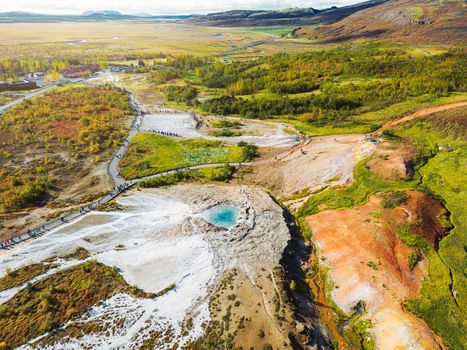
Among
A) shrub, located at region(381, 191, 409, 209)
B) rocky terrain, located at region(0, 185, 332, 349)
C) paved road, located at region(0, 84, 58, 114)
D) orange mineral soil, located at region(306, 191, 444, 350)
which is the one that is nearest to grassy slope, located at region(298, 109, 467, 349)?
orange mineral soil, located at region(306, 191, 444, 350)

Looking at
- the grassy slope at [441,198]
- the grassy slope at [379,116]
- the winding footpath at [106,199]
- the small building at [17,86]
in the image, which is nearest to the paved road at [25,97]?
the small building at [17,86]

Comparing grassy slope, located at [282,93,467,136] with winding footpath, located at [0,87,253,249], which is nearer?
winding footpath, located at [0,87,253,249]

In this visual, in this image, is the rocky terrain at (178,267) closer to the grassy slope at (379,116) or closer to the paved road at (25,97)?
the grassy slope at (379,116)

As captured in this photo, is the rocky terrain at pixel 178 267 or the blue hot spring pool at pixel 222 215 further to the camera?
the blue hot spring pool at pixel 222 215

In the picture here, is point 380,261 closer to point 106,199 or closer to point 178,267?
point 178,267

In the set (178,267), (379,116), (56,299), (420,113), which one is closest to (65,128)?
Answer: (56,299)

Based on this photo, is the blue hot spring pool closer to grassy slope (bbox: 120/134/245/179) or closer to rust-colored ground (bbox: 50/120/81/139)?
grassy slope (bbox: 120/134/245/179)
